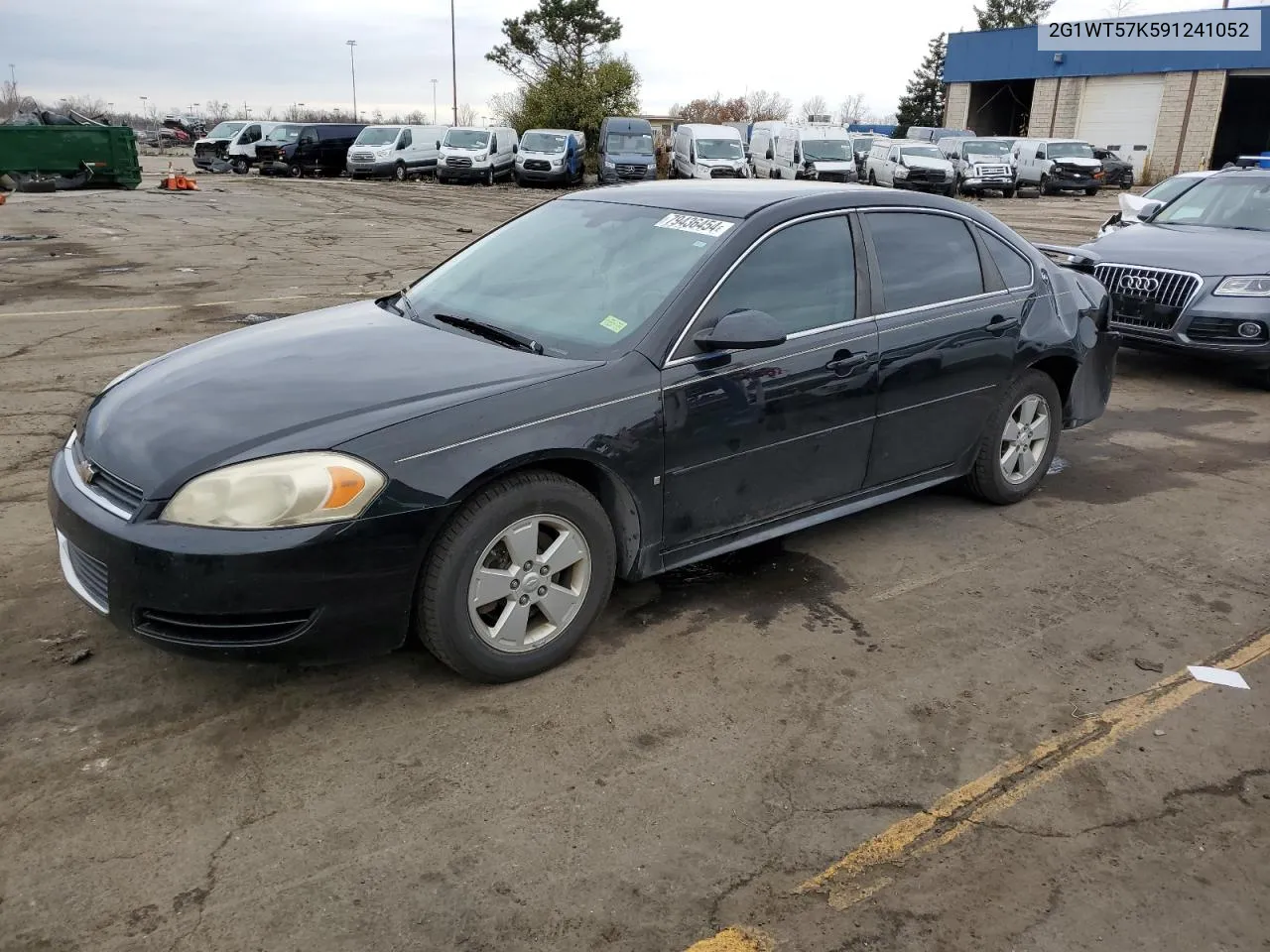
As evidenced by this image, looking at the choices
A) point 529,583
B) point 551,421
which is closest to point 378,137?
point 551,421

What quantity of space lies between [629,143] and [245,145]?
1613 centimetres

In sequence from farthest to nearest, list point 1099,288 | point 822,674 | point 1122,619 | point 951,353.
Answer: point 1099,288 < point 951,353 < point 1122,619 < point 822,674

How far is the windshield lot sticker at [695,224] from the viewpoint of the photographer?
398 centimetres

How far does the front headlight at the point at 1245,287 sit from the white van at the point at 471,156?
28.3 meters

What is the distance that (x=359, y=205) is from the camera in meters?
23.9

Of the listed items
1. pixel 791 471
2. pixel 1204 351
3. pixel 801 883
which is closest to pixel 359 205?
pixel 1204 351

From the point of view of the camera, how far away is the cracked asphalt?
248 cm

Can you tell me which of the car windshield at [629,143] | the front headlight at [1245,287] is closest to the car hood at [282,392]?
the front headlight at [1245,287]

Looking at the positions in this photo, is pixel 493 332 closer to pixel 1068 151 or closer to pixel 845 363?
pixel 845 363

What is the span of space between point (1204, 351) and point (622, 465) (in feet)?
20.0

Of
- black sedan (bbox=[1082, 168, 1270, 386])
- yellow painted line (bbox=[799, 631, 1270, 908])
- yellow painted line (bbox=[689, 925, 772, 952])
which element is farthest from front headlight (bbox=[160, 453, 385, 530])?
black sedan (bbox=[1082, 168, 1270, 386])

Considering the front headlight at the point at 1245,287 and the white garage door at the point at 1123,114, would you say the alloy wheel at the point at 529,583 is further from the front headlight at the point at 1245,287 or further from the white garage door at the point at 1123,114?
the white garage door at the point at 1123,114

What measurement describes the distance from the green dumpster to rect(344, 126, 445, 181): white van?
8.41m

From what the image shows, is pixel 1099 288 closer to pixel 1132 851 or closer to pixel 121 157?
pixel 1132 851
